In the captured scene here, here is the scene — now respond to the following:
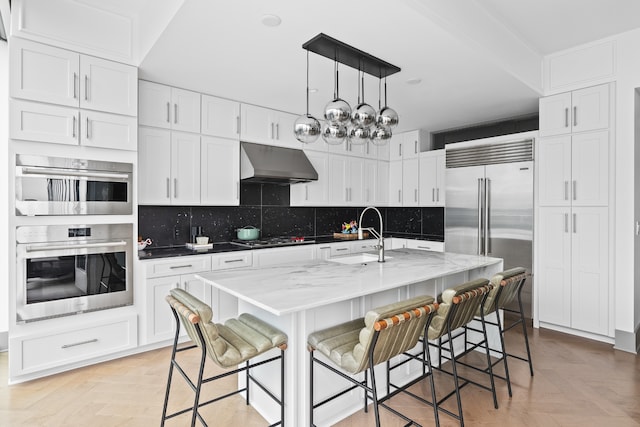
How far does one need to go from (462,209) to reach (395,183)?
4.62 ft

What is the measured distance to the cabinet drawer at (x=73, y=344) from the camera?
2645mm

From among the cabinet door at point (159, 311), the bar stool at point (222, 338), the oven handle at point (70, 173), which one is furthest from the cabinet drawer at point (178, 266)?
the bar stool at point (222, 338)

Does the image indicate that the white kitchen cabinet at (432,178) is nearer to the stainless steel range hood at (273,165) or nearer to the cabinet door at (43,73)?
the stainless steel range hood at (273,165)

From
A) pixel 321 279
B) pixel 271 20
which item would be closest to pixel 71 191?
pixel 271 20

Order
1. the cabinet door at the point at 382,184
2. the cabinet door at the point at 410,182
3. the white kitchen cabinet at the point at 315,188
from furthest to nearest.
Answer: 1. the cabinet door at the point at 382,184
2. the cabinet door at the point at 410,182
3. the white kitchen cabinet at the point at 315,188

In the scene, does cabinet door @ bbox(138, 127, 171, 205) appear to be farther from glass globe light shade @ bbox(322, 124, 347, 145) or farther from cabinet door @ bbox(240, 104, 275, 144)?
glass globe light shade @ bbox(322, 124, 347, 145)

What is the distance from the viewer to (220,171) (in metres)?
4.05

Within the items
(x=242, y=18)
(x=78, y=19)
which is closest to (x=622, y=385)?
(x=242, y=18)

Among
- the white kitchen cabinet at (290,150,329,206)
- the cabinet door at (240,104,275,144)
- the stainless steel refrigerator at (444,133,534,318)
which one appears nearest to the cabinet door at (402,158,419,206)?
the stainless steel refrigerator at (444,133,534,318)

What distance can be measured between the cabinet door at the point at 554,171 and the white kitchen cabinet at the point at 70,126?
4.19 metres

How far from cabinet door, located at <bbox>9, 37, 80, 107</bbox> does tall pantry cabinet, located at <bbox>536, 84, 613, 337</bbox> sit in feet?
15.0

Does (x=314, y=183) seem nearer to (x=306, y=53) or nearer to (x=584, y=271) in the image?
(x=306, y=53)

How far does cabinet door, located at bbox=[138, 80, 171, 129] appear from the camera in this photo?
348 centimetres

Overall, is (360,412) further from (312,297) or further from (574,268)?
(574,268)
